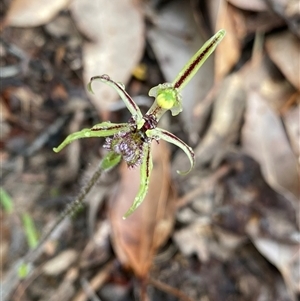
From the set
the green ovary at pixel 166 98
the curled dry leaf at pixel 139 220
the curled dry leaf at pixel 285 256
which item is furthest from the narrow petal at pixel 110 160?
the curled dry leaf at pixel 285 256

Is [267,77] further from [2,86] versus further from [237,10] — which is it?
[2,86]

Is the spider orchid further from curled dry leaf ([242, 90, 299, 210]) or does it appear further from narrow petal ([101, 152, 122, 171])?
Result: curled dry leaf ([242, 90, 299, 210])

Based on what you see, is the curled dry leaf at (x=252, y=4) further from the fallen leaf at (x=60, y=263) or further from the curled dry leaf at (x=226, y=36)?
the fallen leaf at (x=60, y=263)

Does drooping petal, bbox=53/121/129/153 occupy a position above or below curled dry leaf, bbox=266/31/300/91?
above

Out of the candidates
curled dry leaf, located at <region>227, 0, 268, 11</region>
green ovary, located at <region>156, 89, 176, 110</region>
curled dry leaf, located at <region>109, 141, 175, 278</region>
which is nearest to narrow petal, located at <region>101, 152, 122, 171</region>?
green ovary, located at <region>156, 89, 176, 110</region>

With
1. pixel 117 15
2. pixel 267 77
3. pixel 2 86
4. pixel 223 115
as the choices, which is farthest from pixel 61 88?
pixel 267 77

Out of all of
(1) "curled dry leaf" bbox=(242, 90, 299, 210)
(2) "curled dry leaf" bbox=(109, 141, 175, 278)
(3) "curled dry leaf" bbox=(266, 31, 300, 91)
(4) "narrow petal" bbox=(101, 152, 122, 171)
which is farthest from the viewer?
(3) "curled dry leaf" bbox=(266, 31, 300, 91)

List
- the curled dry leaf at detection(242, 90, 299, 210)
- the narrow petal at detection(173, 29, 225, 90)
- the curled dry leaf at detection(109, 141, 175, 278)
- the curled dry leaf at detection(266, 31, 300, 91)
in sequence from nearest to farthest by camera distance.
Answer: the narrow petal at detection(173, 29, 225, 90) < the curled dry leaf at detection(109, 141, 175, 278) < the curled dry leaf at detection(242, 90, 299, 210) < the curled dry leaf at detection(266, 31, 300, 91)

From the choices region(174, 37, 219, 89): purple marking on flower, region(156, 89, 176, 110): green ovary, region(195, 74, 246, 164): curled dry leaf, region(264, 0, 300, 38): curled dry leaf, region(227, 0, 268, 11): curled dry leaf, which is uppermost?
region(174, 37, 219, 89): purple marking on flower
